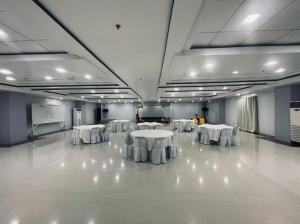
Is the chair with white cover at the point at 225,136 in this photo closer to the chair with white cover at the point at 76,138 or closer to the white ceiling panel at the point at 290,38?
the white ceiling panel at the point at 290,38

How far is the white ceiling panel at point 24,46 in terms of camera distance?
315cm

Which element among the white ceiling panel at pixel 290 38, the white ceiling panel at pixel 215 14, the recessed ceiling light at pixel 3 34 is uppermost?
the white ceiling panel at pixel 290 38

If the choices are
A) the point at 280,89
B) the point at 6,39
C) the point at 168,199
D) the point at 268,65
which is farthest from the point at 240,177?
the point at 280,89

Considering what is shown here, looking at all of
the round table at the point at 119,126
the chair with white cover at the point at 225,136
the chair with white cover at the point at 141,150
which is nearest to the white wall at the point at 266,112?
the chair with white cover at the point at 225,136

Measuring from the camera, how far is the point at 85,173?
4309 millimetres

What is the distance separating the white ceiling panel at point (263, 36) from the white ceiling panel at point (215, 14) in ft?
2.85

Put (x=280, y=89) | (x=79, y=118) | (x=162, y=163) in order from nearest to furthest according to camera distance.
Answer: (x=162, y=163), (x=280, y=89), (x=79, y=118)

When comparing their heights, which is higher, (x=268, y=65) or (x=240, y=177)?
(x=268, y=65)

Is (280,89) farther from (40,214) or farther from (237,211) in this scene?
(40,214)

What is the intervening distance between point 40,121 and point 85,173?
9.04 m

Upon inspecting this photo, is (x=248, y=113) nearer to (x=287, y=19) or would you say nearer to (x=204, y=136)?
(x=204, y=136)

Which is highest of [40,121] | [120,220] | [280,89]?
[280,89]

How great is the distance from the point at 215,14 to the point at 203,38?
85 cm

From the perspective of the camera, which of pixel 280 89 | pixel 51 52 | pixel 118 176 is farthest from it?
pixel 280 89
